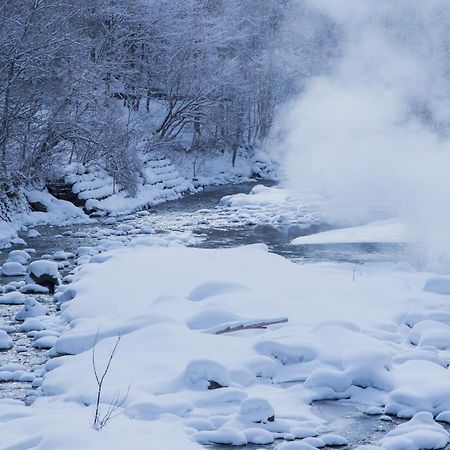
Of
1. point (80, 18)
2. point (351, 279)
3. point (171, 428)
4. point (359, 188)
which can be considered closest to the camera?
point (171, 428)

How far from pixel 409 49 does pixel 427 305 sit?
15.4 metres

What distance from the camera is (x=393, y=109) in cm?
2703

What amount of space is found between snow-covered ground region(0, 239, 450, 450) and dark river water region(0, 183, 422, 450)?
212 mm

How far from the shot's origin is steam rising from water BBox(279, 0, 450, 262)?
71.5ft

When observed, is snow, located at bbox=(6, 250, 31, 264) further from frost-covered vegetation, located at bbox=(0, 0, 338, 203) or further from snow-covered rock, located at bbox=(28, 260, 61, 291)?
frost-covered vegetation, located at bbox=(0, 0, 338, 203)

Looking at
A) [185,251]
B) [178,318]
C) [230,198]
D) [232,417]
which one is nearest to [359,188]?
[230,198]

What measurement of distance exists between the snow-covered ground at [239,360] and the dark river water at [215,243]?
21 cm

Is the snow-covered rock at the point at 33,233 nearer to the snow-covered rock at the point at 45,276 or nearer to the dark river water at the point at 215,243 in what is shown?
the dark river water at the point at 215,243

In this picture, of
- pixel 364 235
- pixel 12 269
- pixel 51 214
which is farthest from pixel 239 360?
pixel 51 214

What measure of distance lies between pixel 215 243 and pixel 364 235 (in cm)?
343

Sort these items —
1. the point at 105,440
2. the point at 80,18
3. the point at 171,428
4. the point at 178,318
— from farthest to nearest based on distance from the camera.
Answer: the point at 80,18 → the point at 178,318 → the point at 171,428 → the point at 105,440

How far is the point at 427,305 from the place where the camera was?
9.69 meters

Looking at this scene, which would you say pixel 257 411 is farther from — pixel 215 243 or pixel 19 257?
pixel 215 243

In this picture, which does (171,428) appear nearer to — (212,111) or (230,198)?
(230,198)
